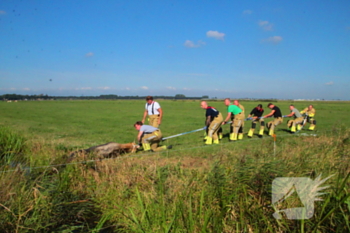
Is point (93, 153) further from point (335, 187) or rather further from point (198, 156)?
point (335, 187)

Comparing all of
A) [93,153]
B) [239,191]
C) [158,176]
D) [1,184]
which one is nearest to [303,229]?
[239,191]

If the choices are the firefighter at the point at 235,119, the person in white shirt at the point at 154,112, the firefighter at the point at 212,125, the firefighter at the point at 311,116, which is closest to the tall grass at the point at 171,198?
the person in white shirt at the point at 154,112

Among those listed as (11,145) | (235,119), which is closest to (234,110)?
(235,119)

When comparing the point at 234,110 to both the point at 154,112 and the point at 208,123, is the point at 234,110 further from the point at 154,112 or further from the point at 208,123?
the point at 154,112

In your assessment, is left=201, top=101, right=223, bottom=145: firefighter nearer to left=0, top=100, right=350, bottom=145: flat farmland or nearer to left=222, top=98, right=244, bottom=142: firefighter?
left=0, top=100, right=350, bottom=145: flat farmland

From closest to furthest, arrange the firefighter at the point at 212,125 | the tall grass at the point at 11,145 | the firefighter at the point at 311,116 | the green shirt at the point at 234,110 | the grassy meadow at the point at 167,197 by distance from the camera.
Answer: the grassy meadow at the point at 167,197
the tall grass at the point at 11,145
the firefighter at the point at 212,125
the green shirt at the point at 234,110
the firefighter at the point at 311,116

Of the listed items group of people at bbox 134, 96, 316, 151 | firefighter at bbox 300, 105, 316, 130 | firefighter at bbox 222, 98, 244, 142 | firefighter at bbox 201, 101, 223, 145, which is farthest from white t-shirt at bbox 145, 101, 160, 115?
firefighter at bbox 300, 105, 316, 130

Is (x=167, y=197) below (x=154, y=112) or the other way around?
below

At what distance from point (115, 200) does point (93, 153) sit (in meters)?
2.21

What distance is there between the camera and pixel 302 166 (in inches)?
179

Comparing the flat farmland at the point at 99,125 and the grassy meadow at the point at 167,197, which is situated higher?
the grassy meadow at the point at 167,197

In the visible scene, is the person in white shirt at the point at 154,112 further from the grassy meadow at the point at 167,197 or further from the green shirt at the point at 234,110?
the grassy meadow at the point at 167,197

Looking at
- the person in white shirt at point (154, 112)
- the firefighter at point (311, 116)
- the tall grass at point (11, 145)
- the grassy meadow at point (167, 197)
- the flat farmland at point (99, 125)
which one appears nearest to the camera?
the grassy meadow at point (167, 197)

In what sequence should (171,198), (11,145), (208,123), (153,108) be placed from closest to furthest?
(171,198), (11,145), (153,108), (208,123)
